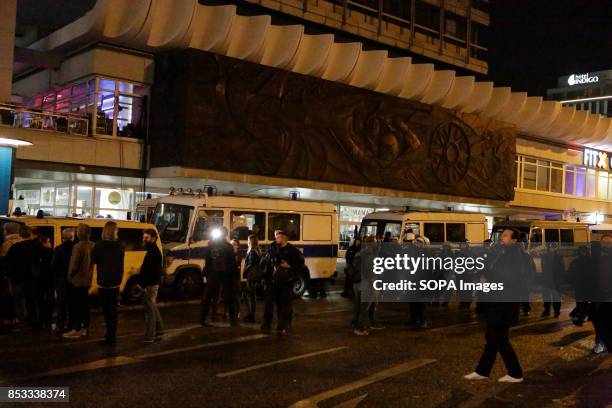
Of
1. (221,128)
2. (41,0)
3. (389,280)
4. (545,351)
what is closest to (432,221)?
(389,280)

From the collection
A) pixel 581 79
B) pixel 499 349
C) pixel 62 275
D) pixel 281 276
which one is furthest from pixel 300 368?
pixel 581 79

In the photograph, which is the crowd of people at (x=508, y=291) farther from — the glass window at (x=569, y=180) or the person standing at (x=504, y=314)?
the glass window at (x=569, y=180)

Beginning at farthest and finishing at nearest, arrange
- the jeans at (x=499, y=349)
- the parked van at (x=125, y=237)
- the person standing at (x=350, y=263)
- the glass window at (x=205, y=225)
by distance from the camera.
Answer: the person standing at (x=350, y=263)
the glass window at (x=205, y=225)
the parked van at (x=125, y=237)
the jeans at (x=499, y=349)

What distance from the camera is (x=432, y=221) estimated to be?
1919 centimetres

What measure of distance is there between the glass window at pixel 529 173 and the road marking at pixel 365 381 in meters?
30.9

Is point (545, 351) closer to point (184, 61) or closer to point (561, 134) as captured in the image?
point (184, 61)

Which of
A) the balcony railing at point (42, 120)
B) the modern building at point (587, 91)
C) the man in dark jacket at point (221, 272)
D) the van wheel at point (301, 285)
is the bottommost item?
the van wheel at point (301, 285)

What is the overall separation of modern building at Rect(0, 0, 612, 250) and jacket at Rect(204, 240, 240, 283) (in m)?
10.2

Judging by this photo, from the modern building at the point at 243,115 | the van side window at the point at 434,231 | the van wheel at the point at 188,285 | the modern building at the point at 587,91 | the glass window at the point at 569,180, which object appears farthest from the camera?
the modern building at the point at 587,91

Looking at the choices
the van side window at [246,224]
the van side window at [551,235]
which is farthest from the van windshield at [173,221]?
the van side window at [551,235]

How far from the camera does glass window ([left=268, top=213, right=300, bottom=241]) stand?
16.6 m

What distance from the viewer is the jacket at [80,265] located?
31.4 ft

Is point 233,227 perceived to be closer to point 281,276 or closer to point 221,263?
point 221,263

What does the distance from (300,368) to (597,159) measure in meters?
39.6
